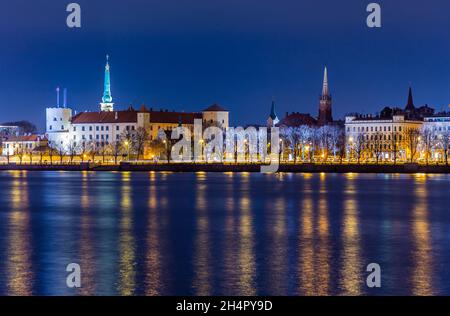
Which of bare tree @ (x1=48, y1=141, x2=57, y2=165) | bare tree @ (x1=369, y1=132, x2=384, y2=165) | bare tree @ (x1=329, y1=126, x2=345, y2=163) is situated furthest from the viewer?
bare tree @ (x1=369, y1=132, x2=384, y2=165)

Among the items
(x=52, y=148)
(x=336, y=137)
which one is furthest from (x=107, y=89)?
(x=336, y=137)

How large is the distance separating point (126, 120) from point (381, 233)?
97.5 metres

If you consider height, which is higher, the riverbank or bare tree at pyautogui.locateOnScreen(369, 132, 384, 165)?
bare tree at pyautogui.locateOnScreen(369, 132, 384, 165)

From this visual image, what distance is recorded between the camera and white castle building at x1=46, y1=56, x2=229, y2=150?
115887mm

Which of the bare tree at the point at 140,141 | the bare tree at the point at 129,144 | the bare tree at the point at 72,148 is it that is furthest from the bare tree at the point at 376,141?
the bare tree at the point at 72,148

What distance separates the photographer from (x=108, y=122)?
11794 cm

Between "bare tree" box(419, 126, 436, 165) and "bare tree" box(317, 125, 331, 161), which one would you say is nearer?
"bare tree" box(419, 126, 436, 165)

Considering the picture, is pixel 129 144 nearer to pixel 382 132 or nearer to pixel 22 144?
pixel 22 144

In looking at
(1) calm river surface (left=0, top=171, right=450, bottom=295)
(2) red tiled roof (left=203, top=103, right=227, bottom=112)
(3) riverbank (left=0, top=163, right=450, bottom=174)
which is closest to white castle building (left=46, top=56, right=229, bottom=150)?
(2) red tiled roof (left=203, top=103, right=227, bottom=112)

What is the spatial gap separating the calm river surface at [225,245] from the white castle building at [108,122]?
82.2 metres

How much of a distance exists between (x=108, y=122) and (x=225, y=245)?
330 ft

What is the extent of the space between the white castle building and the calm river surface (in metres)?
82.2

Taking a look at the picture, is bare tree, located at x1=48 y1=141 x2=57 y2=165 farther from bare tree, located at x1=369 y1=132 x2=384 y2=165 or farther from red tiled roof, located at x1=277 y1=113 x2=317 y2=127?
bare tree, located at x1=369 y1=132 x2=384 y2=165

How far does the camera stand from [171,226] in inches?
909
